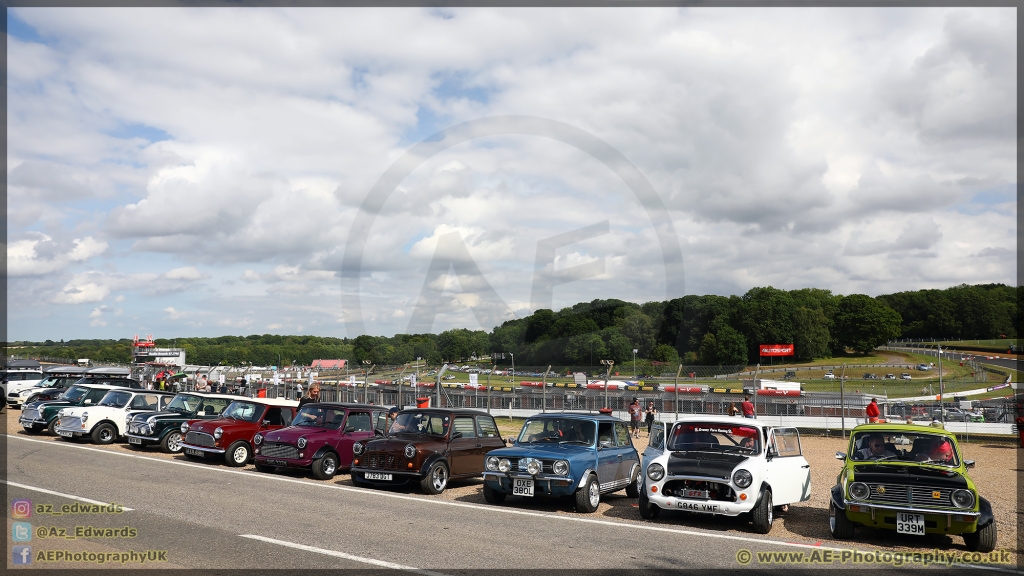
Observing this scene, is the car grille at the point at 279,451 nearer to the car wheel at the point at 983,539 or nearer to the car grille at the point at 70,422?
the car grille at the point at 70,422

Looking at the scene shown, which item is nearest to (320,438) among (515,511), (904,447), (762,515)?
(515,511)

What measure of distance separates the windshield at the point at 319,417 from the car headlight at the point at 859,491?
419 inches

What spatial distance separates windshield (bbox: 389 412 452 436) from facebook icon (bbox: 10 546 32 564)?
7.48 metres

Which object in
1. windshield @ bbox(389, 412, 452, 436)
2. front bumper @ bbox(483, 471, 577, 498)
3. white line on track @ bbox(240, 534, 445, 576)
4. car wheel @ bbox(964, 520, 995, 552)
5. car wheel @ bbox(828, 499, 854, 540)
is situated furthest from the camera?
windshield @ bbox(389, 412, 452, 436)

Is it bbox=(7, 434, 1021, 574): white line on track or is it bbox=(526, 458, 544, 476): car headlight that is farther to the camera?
bbox=(526, 458, 544, 476): car headlight

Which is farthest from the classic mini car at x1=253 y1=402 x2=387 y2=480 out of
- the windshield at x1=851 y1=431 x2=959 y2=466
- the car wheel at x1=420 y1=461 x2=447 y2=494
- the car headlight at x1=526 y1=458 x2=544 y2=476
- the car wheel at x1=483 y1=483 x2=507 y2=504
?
the windshield at x1=851 y1=431 x2=959 y2=466

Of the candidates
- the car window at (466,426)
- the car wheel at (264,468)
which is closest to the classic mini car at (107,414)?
the car wheel at (264,468)

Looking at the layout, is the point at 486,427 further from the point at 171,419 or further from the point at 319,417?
the point at 171,419

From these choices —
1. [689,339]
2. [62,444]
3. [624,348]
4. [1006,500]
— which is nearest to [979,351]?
[689,339]

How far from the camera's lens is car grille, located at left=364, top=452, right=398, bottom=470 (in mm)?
13367

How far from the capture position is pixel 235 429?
1716 cm

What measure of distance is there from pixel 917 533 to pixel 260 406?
14.8m

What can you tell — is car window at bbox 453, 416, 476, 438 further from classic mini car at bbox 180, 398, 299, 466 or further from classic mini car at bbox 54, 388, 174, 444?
classic mini car at bbox 54, 388, 174, 444

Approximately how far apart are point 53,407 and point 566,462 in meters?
19.2
